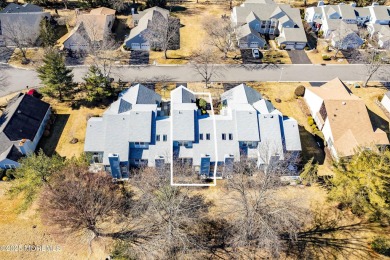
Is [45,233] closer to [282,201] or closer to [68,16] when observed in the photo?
[282,201]

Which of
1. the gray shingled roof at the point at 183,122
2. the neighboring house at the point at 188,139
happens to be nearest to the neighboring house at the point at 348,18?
the neighboring house at the point at 188,139

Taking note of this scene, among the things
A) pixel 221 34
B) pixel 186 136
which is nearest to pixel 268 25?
pixel 221 34

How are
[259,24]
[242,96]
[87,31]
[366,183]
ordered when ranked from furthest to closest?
[259,24]
[87,31]
[242,96]
[366,183]

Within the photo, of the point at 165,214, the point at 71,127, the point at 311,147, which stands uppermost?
the point at 165,214

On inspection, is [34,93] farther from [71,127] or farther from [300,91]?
[300,91]

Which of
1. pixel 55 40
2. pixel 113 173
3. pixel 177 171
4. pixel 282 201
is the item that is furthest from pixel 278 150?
pixel 55 40

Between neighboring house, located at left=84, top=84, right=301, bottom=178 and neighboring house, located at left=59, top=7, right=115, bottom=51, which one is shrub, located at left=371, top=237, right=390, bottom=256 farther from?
neighboring house, located at left=59, top=7, right=115, bottom=51

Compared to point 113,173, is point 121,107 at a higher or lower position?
higher

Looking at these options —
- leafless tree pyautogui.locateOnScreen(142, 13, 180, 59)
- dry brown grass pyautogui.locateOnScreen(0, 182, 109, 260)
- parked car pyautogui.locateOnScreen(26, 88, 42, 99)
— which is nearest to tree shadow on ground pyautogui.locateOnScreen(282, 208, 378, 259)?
dry brown grass pyautogui.locateOnScreen(0, 182, 109, 260)
